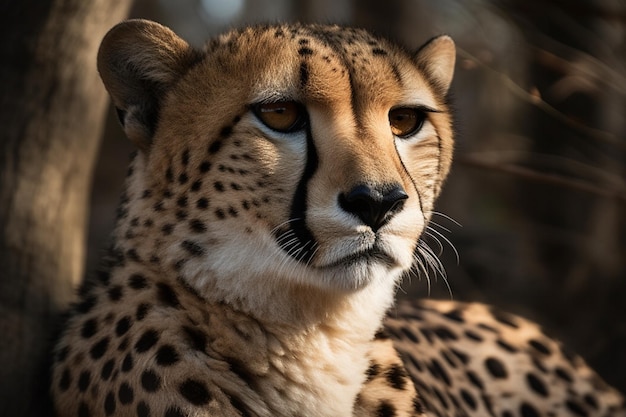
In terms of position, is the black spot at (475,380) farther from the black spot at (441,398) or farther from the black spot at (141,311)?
the black spot at (141,311)

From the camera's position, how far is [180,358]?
7.34ft

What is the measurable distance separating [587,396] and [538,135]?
270cm

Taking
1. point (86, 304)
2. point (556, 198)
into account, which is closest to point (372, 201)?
point (86, 304)

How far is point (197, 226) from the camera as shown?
7.45 ft

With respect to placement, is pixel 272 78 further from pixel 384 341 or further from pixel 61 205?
pixel 61 205

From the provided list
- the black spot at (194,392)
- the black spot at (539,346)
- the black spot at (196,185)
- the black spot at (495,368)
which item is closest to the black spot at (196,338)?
the black spot at (194,392)

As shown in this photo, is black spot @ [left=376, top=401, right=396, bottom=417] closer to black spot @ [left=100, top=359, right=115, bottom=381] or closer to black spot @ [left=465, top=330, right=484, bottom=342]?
black spot @ [left=100, top=359, right=115, bottom=381]

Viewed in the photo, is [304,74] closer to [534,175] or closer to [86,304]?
[86,304]

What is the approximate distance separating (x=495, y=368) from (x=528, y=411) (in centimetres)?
19

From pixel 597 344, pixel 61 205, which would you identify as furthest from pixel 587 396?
pixel 61 205

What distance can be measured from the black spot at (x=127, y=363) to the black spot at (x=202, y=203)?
38 cm

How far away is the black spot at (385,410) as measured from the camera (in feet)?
8.18

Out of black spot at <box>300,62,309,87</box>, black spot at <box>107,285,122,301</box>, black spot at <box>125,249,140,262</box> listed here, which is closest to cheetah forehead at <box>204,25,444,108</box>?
black spot at <box>300,62,309,87</box>

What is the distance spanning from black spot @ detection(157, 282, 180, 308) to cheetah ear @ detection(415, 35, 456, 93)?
3.01ft
